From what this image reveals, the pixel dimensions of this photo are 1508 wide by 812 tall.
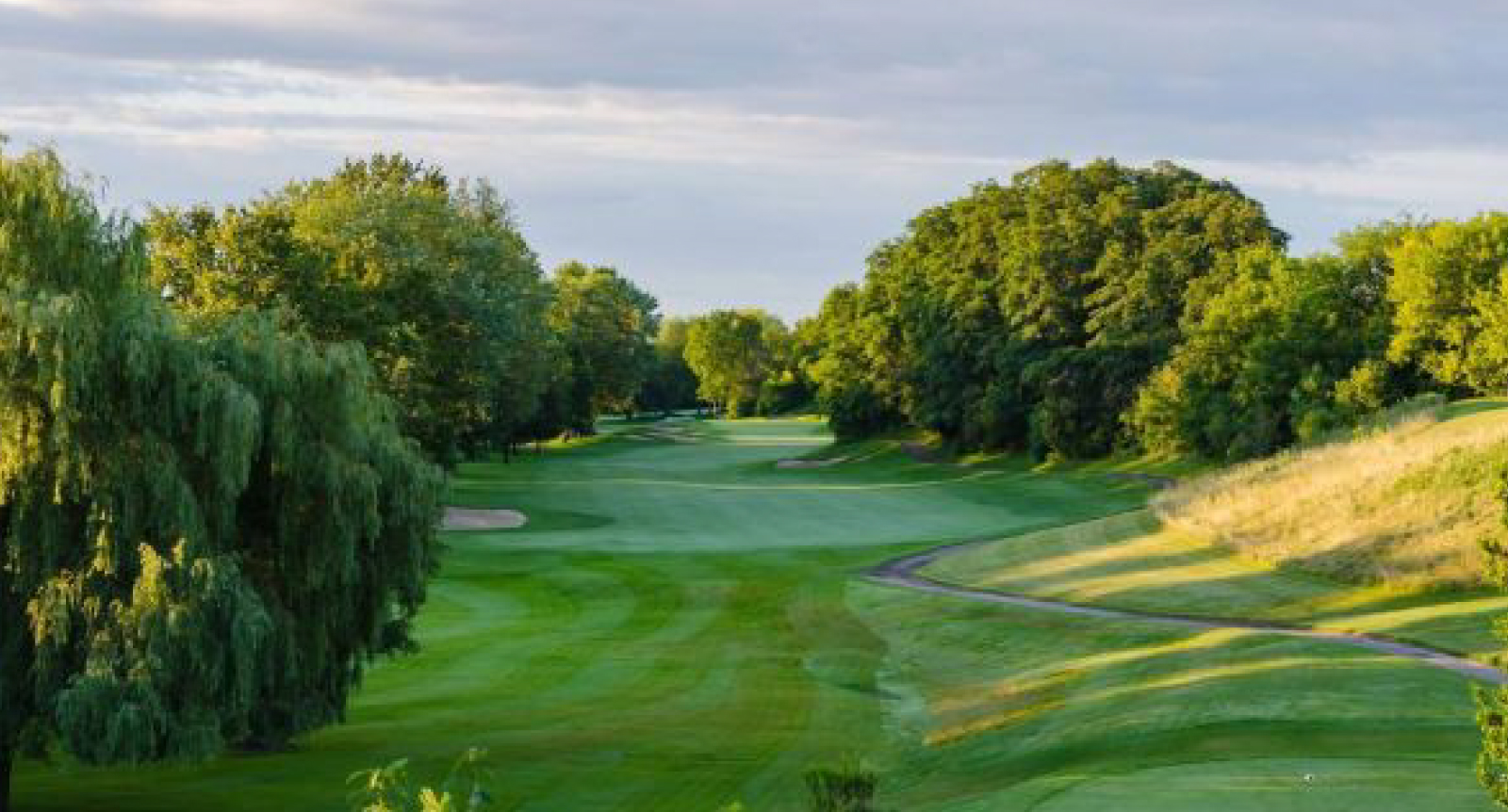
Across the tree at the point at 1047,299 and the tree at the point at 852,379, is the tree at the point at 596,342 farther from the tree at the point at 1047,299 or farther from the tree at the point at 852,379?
the tree at the point at 1047,299

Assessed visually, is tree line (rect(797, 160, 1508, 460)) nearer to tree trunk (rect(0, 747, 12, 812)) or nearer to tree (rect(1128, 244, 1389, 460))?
tree (rect(1128, 244, 1389, 460))

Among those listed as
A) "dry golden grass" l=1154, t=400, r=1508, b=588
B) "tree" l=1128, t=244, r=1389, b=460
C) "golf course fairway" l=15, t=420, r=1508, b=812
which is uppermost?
"tree" l=1128, t=244, r=1389, b=460

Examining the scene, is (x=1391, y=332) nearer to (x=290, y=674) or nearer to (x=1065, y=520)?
(x=1065, y=520)

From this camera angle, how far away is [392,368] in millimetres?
74625

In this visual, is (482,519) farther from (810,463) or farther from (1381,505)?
(810,463)

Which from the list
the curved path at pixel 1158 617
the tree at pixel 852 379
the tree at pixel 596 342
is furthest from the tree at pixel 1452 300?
the tree at pixel 596 342

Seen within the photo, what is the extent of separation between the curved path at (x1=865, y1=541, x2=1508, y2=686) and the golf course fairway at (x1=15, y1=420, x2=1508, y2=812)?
26.8 inches

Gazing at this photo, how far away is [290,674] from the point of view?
80.8 ft

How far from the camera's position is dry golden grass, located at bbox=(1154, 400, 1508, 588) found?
1698 inches

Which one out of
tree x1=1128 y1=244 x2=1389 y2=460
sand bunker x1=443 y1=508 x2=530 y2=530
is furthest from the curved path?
tree x1=1128 y1=244 x2=1389 y2=460

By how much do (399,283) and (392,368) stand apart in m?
6.39

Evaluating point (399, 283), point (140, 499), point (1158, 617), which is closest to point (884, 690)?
point (1158, 617)

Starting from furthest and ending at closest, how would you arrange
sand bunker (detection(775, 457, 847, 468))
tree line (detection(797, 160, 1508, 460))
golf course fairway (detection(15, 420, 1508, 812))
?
sand bunker (detection(775, 457, 847, 468)) → tree line (detection(797, 160, 1508, 460)) → golf course fairway (detection(15, 420, 1508, 812))

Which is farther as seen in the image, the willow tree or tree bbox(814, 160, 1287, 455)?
tree bbox(814, 160, 1287, 455)
